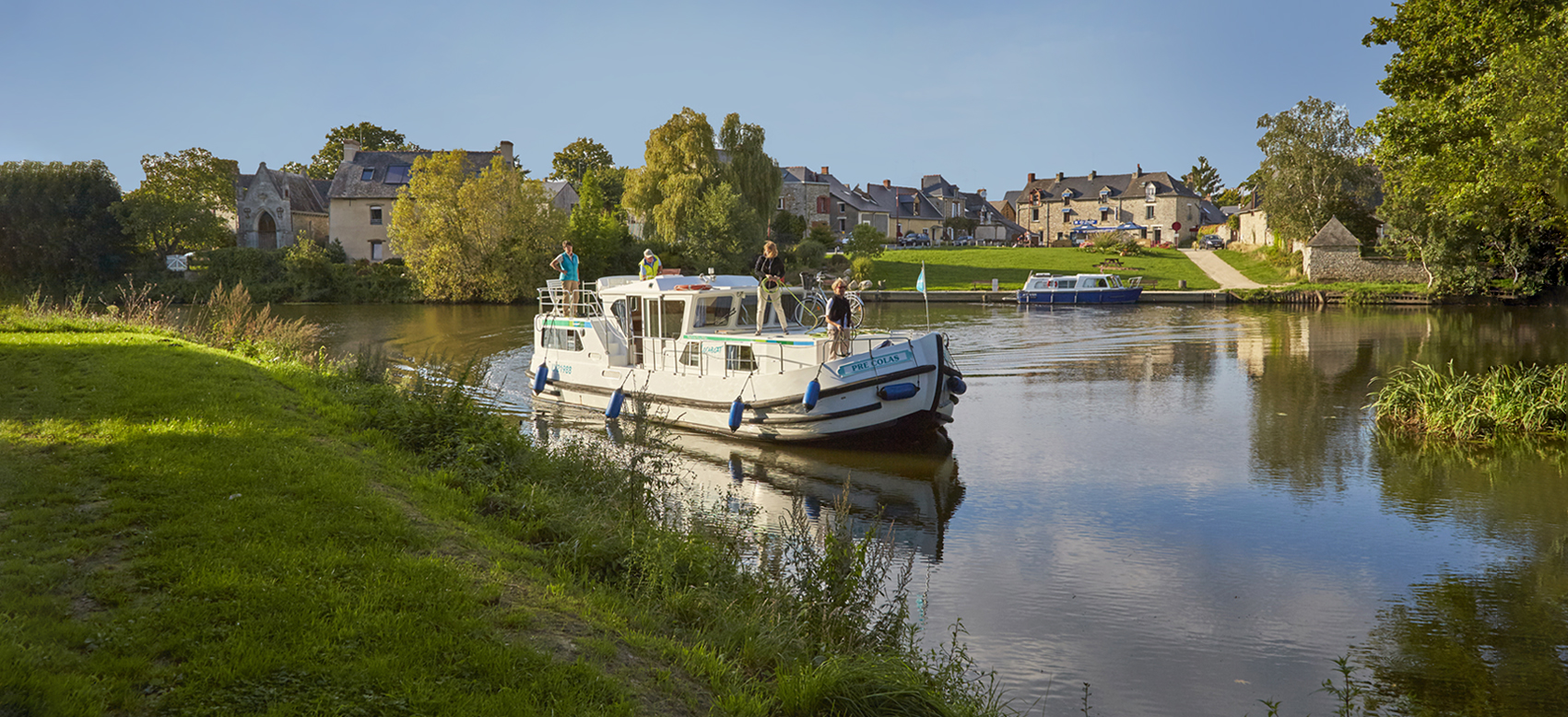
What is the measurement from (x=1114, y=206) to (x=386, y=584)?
92344 mm

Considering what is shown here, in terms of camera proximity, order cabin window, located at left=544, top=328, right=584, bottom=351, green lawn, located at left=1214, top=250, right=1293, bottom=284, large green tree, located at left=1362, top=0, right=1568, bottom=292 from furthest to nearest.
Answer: green lawn, located at left=1214, top=250, right=1293, bottom=284
cabin window, located at left=544, top=328, right=584, bottom=351
large green tree, located at left=1362, top=0, right=1568, bottom=292

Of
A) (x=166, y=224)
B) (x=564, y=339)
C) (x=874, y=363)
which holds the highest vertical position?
(x=166, y=224)

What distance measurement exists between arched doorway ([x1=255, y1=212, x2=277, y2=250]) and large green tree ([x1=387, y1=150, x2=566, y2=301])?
15.8 metres

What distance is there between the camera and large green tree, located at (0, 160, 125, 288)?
4897 centimetres

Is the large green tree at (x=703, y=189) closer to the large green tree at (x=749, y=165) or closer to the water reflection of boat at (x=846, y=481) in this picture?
the large green tree at (x=749, y=165)

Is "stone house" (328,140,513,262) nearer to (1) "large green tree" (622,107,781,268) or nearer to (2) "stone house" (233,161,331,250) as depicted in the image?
(2) "stone house" (233,161,331,250)

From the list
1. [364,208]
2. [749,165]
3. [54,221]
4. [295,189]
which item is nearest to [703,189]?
[749,165]

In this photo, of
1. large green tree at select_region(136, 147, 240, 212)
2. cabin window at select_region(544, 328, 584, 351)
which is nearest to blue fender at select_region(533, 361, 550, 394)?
cabin window at select_region(544, 328, 584, 351)

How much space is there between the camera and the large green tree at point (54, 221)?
4897 cm

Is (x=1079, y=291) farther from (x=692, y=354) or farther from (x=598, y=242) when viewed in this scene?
(x=692, y=354)

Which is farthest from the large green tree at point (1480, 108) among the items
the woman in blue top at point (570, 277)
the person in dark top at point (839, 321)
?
the woman in blue top at point (570, 277)

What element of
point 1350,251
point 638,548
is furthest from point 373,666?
point 1350,251

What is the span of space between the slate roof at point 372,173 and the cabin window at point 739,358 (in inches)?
1849

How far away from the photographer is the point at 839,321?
1507 cm
